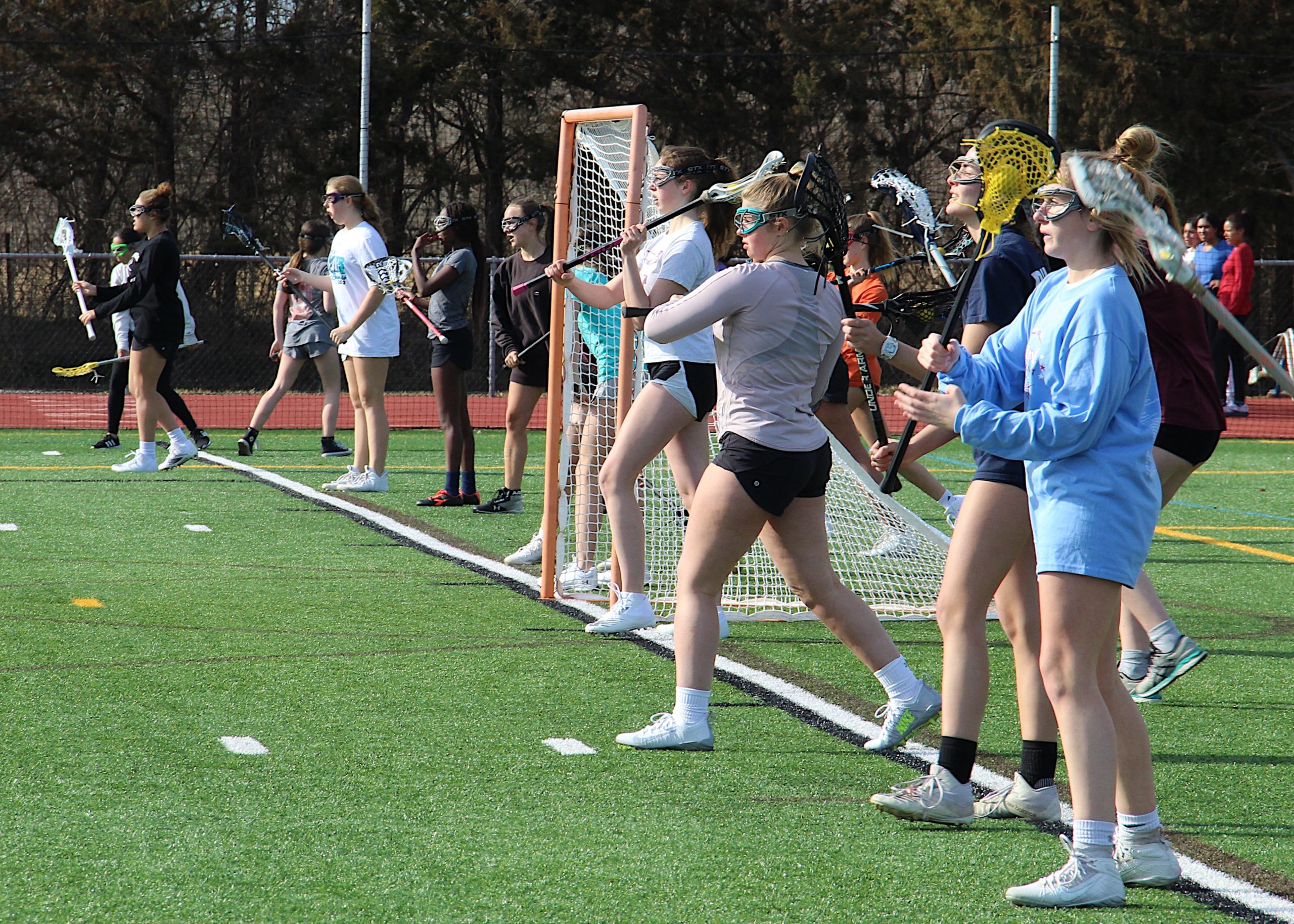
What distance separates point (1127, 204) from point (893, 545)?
15.1 ft

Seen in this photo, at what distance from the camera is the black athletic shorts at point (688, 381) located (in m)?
5.82

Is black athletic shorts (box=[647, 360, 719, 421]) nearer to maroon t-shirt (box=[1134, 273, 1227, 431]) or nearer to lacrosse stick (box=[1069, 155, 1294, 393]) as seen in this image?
maroon t-shirt (box=[1134, 273, 1227, 431])

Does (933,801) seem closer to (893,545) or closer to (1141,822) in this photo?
(1141,822)

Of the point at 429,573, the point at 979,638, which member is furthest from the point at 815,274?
the point at 429,573

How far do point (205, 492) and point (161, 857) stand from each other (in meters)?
7.60

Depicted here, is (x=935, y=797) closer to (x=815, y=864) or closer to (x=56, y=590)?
(x=815, y=864)

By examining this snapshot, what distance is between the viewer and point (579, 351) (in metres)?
7.50

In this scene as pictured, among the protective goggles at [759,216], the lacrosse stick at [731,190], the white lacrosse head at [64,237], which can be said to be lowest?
the protective goggles at [759,216]

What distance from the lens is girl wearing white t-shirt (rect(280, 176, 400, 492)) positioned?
407 inches

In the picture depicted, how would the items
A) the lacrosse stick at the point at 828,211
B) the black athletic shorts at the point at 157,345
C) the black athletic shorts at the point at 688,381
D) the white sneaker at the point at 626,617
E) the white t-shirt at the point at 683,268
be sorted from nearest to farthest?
the lacrosse stick at the point at 828,211
the white t-shirt at the point at 683,268
the black athletic shorts at the point at 688,381
the white sneaker at the point at 626,617
the black athletic shorts at the point at 157,345

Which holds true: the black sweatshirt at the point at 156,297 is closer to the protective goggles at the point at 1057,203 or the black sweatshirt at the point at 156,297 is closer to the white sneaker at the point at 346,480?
the white sneaker at the point at 346,480

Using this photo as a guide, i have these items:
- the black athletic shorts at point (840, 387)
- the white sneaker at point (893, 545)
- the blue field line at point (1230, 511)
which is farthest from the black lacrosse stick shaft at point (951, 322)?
the blue field line at point (1230, 511)

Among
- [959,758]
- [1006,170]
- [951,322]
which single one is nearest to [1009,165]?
[1006,170]

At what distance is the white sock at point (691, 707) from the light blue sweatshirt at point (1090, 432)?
154 centimetres
